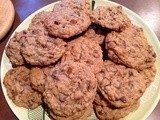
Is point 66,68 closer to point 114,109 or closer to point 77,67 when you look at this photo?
point 77,67

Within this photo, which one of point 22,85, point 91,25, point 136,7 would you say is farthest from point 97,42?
point 136,7

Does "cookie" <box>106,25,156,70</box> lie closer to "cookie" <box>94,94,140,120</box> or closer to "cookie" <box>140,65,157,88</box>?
"cookie" <box>140,65,157,88</box>

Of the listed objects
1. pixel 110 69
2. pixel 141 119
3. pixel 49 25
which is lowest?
pixel 141 119

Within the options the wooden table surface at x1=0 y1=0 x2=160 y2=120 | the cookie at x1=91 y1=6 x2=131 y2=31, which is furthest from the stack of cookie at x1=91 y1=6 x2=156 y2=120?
the wooden table surface at x1=0 y1=0 x2=160 y2=120

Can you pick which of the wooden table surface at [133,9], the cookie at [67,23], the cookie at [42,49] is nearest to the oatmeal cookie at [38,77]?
the cookie at [42,49]

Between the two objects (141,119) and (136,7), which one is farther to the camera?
(136,7)

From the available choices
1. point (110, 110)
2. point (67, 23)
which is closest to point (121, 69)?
point (110, 110)

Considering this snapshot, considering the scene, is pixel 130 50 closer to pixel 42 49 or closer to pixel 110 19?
pixel 110 19
